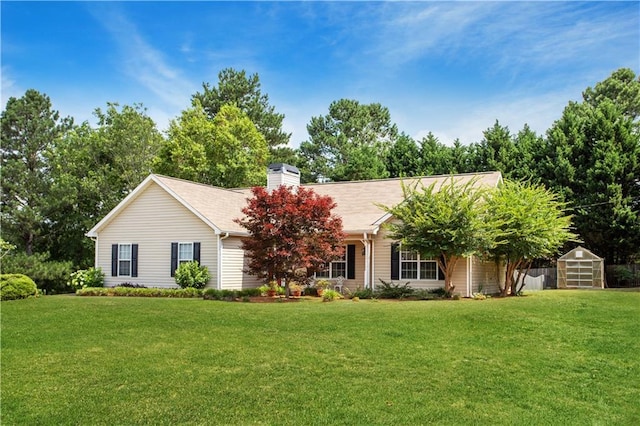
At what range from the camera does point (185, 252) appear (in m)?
23.7

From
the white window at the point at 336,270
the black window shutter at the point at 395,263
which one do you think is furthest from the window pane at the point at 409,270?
the white window at the point at 336,270

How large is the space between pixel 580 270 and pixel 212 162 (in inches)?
962

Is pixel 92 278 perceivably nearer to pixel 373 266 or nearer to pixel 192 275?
pixel 192 275

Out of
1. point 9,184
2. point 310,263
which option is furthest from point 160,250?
point 9,184

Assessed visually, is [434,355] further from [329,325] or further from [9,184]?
[9,184]

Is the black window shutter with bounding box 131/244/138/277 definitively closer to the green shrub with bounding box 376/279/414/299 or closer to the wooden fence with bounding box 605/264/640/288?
the green shrub with bounding box 376/279/414/299

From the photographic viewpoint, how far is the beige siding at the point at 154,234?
2331 cm

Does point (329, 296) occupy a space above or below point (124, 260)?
below

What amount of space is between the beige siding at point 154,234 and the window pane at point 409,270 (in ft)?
23.9

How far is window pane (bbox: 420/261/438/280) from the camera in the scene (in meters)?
22.1

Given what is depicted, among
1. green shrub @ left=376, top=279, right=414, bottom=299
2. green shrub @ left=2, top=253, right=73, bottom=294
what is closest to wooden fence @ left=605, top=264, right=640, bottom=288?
green shrub @ left=376, top=279, right=414, bottom=299

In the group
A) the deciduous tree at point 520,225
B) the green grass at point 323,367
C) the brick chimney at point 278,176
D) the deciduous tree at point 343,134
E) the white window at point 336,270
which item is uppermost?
the deciduous tree at point 343,134

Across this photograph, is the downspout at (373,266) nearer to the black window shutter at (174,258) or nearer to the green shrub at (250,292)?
the green shrub at (250,292)

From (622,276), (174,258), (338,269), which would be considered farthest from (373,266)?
(622,276)
